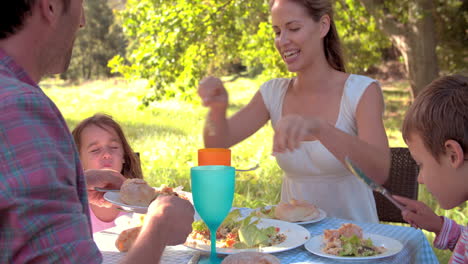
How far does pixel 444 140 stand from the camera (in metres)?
1.60

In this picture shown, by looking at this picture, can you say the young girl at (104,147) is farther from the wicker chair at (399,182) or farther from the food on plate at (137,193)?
the wicker chair at (399,182)

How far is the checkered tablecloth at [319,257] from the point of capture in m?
1.54

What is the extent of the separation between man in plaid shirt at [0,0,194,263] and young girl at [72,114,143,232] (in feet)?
5.37

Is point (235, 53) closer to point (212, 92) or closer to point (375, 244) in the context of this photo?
point (212, 92)

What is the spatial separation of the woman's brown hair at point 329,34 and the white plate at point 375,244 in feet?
3.99

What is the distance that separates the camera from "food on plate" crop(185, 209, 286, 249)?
160cm

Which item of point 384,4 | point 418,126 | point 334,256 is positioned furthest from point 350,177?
point 384,4

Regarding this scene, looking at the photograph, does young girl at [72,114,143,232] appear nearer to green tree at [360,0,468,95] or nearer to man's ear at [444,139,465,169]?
man's ear at [444,139,465,169]

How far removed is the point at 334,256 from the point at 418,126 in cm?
56

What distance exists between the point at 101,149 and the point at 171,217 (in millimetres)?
1624

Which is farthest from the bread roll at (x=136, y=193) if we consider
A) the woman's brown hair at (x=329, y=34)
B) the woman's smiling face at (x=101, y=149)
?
the woman's brown hair at (x=329, y=34)

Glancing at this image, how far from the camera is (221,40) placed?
6730mm

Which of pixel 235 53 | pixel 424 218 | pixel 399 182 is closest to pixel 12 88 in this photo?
pixel 424 218

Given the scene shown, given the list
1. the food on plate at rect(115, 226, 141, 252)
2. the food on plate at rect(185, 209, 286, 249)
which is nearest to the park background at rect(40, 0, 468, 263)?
the food on plate at rect(185, 209, 286, 249)
